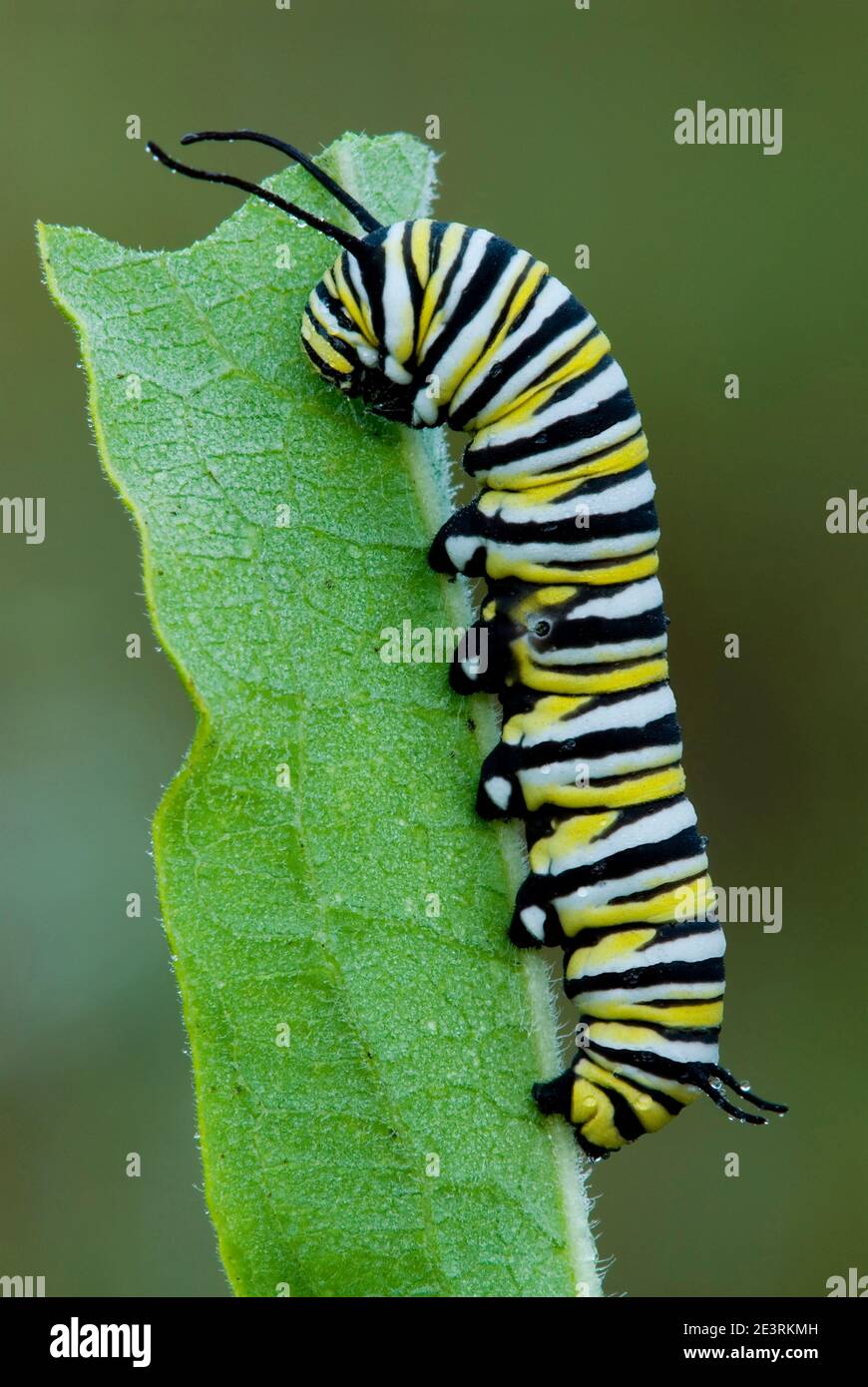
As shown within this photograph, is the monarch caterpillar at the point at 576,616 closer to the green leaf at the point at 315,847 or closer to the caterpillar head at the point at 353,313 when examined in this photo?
the caterpillar head at the point at 353,313

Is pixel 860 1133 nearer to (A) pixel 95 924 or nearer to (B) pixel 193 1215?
(B) pixel 193 1215

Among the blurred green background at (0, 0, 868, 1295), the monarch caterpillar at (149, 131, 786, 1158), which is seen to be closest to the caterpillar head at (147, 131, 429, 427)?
the monarch caterpillar at (149, 131, 786, 1158)

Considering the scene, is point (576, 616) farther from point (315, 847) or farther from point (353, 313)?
point (315, 847)

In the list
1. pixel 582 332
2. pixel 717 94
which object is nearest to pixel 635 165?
pixel 717 94

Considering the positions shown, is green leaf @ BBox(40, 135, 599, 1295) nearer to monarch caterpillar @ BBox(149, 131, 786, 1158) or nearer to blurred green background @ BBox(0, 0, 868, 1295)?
monarch caterpillar @ BBox(149, 131, 786, 1158)

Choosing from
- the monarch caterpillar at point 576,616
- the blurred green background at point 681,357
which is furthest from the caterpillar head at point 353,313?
the blurred green background at point 681,357

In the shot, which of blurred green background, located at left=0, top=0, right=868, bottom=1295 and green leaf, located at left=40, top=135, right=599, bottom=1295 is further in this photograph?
blurred green background, located at left=0, top=0, right=868, bottom=1295
